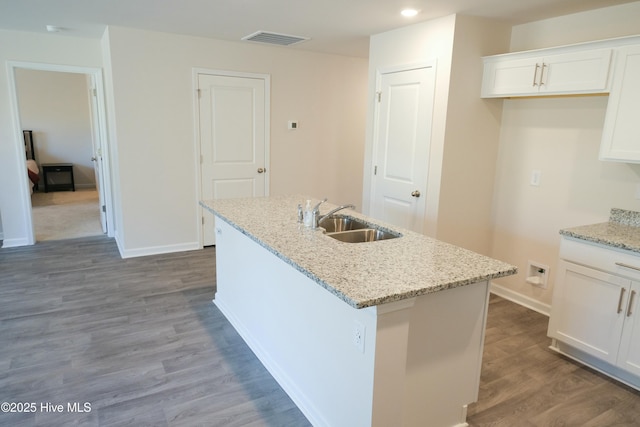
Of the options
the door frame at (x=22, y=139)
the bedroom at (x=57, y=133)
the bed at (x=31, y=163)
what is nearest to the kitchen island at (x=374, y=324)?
the door frame at (x=22, y=139)

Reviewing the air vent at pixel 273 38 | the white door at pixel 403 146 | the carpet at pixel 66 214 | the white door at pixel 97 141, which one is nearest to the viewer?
the white door at pixel 403 146

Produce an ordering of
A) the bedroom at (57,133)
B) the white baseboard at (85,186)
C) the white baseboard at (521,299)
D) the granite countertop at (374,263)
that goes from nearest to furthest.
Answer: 1. the granite countertop at (374,263)
2. the white baseboard at (521,299)
3. the bedroom at (57,133)
4. the white baseboard at (85,186)

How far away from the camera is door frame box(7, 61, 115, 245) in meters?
4.53

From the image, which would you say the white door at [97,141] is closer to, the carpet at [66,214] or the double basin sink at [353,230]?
the carpet at [66,214]

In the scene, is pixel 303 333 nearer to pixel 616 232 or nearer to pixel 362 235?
pixel 362 235

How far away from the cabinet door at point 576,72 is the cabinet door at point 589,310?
3.95 feet

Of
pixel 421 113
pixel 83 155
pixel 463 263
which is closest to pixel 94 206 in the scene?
pixel 83 155

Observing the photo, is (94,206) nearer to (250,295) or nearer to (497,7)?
(250,295)

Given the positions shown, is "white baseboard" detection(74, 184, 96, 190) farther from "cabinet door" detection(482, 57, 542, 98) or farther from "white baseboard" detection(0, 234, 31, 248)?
"cabinet door" detection(482, 57, 542, 98)

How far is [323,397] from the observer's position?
205 cm

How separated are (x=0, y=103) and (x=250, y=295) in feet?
12.7

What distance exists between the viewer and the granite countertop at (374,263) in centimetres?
162

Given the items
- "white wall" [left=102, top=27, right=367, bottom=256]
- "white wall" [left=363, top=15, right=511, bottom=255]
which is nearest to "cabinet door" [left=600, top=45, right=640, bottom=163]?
"white wall" [left=363, top=15, right=511, bottom=255]

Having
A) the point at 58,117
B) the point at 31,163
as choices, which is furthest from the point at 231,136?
the point at 58,117
